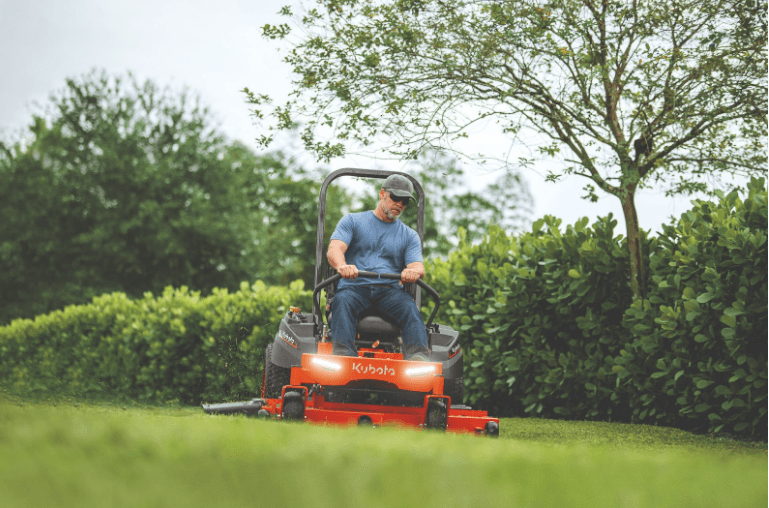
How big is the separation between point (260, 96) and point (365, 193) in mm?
34265

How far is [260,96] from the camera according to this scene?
7.79 m

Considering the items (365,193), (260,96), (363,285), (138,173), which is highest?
(365,193)

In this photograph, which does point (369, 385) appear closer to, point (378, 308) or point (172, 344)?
point (378, 308)

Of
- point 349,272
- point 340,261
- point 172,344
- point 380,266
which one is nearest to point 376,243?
point 380,266

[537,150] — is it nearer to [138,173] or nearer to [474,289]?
[474,289]

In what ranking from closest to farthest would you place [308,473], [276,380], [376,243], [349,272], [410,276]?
1. [308,473]
2. [349,272]
3. [410,276]
4. [376,243]
5. [276,380]

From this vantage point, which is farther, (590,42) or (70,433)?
(590,42)

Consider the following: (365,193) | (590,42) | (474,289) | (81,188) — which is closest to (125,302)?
(474,289)

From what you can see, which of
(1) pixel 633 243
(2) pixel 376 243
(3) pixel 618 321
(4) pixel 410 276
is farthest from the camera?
(3) pixel 618 321

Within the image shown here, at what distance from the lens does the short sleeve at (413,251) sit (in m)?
6.25

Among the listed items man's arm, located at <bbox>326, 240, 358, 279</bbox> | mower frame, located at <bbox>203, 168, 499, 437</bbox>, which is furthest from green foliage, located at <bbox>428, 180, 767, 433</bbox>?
man's arm, located at <bbox>326, 240, 358, 279</bbox>

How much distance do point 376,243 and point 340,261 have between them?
0.49 metres

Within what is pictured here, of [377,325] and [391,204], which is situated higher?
[391,204]

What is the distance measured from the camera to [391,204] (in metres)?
6.16
